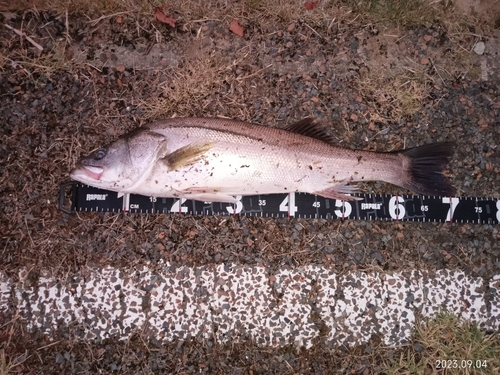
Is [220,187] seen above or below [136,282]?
above

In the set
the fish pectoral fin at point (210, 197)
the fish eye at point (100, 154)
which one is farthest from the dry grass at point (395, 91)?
the fish eye at point (100, 154)

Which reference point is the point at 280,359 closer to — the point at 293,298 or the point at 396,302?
the point at 293,298

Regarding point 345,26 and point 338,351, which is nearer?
point 338,351

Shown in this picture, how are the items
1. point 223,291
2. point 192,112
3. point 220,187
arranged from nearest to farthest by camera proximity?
point 220,187 < point 223,291 < point 192,112

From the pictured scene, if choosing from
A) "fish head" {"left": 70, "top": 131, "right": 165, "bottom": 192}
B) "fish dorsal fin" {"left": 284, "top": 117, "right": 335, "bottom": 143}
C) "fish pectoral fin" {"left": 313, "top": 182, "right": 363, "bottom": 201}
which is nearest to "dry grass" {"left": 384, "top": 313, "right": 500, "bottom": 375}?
"fish pectoral fin" {"left": 313, "top": 182, "right": 363, "bottom": 201}

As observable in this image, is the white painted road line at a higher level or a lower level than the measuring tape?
lower

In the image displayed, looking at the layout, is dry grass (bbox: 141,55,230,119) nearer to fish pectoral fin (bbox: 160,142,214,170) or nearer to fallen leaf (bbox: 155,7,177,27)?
fallen leaf (bbox: 155,7,177,27)

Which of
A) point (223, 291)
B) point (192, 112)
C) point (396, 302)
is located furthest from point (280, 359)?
point (192, 112)
